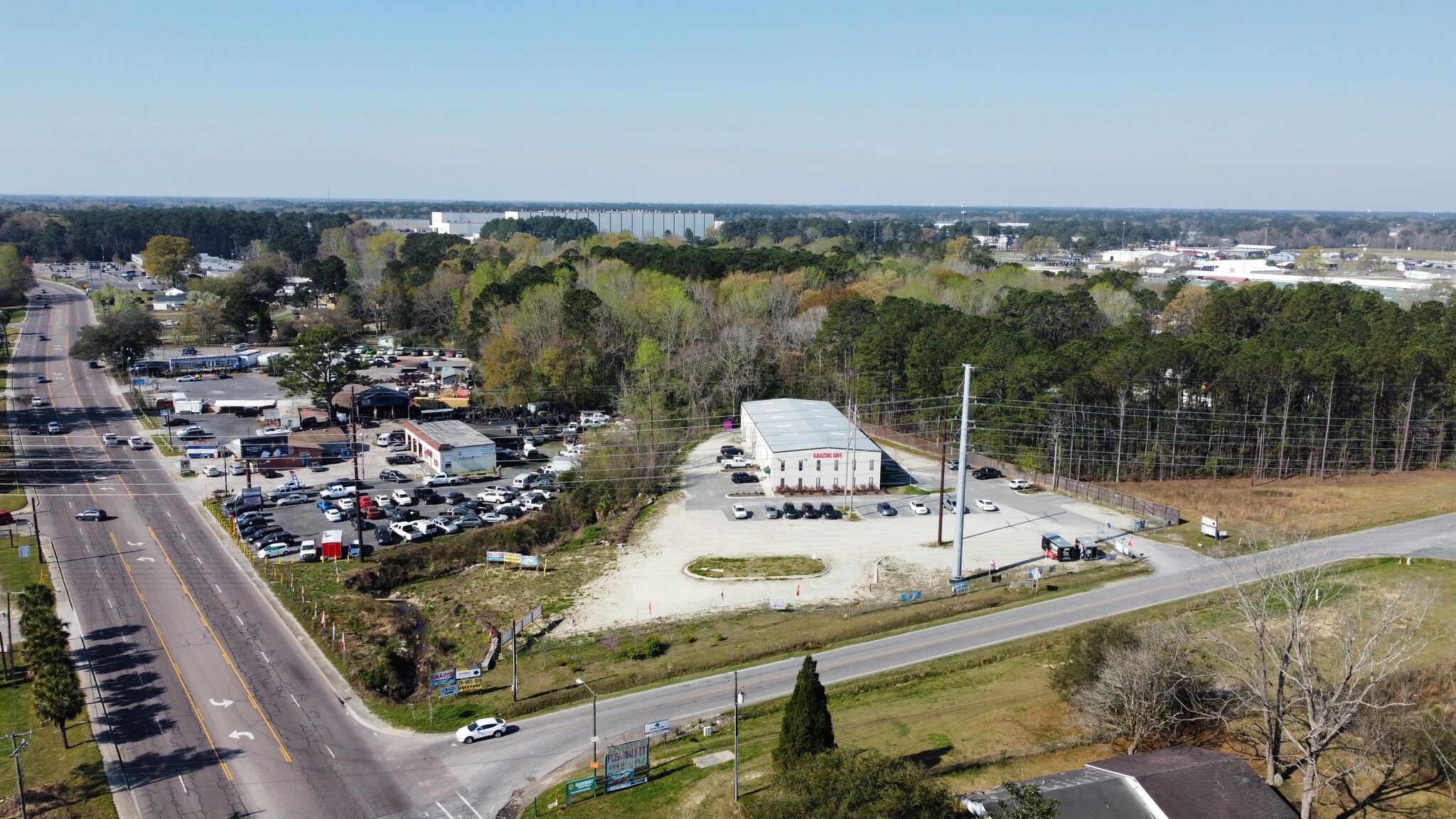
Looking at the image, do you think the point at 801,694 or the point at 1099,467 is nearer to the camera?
the point at 801,694

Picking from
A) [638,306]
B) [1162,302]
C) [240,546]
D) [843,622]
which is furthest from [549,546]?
[1162,302]

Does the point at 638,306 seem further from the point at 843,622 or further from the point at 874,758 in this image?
the point at 874,758

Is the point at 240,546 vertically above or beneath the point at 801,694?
beneath

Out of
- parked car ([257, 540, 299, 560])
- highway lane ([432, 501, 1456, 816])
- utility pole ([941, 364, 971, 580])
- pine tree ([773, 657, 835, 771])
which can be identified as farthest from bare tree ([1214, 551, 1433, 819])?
parked car ([257, 540, 299, 560])

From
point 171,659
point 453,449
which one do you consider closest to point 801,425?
point 453,449

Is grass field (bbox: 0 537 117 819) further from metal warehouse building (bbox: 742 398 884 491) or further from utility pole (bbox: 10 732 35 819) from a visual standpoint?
metal warehouse building (bbox: 742 398 884 491)

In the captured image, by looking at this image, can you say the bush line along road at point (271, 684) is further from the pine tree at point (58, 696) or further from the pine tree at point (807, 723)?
the pine tree at point (807, 723)
